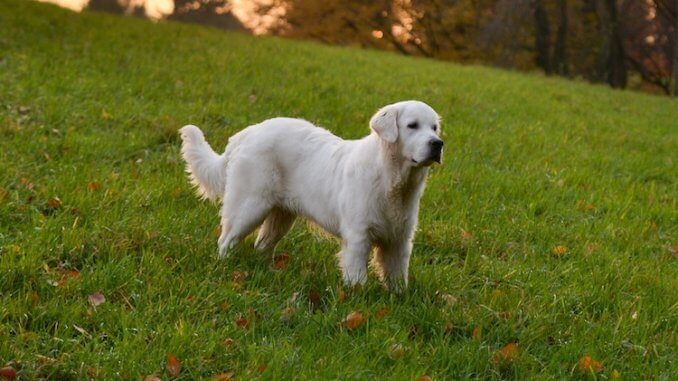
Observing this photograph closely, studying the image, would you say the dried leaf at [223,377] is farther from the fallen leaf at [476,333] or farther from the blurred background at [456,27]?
the blurred background at [456,27]

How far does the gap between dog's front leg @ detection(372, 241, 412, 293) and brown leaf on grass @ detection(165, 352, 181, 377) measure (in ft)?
5.55

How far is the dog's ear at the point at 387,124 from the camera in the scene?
14.8ft

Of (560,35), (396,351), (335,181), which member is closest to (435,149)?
(335,181)

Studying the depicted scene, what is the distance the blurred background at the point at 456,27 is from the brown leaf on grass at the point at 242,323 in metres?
26.0

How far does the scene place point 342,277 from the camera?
481 cm

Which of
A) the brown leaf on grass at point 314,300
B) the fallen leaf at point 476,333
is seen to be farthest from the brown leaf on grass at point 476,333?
the brown leaf on grass at point 314,300


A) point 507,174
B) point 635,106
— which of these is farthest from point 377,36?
point 507,174

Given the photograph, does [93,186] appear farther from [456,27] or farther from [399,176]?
[456,27]

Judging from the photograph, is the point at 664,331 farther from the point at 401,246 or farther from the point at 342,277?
the point at 342,277

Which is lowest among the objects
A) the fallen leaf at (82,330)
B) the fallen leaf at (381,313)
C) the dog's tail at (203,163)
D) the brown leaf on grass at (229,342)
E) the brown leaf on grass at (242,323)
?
the fallen leaf at (381,313)

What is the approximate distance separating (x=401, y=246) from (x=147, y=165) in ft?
10.9

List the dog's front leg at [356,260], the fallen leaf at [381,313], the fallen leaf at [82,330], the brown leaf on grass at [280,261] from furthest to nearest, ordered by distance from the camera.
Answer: the brown leaf on grass at [280,261], the dog's front leg at [356,260], the fallen leaf at [381,313], the fallen leaf at [82,330]

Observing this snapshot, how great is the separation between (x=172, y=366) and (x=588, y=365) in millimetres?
2101

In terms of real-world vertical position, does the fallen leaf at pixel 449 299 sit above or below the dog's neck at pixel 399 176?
below
